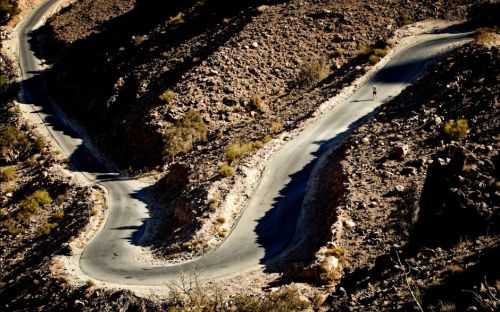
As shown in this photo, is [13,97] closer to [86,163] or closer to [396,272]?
[86,163]

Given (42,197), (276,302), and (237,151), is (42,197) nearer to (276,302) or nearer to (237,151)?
A: (237,151)

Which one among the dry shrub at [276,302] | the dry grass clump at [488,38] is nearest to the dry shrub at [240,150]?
the dry shrub at [276,302]

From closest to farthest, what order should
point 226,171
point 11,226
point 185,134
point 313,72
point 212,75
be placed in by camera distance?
1. point 226,171
2. point 11,226
3. point 185,134
4. point 313,72
5. point 212,75

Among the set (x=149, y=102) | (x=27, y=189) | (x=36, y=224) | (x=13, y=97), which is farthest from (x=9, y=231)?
(x=13, y=97)

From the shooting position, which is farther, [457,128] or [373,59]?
[373,59]

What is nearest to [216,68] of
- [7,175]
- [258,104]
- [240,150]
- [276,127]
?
[258,104]

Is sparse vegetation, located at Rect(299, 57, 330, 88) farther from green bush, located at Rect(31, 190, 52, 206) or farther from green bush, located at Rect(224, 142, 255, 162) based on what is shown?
green bush, located at Rect(31, 190, 52, 206)

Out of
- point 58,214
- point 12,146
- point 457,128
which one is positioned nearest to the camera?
point 457,128
